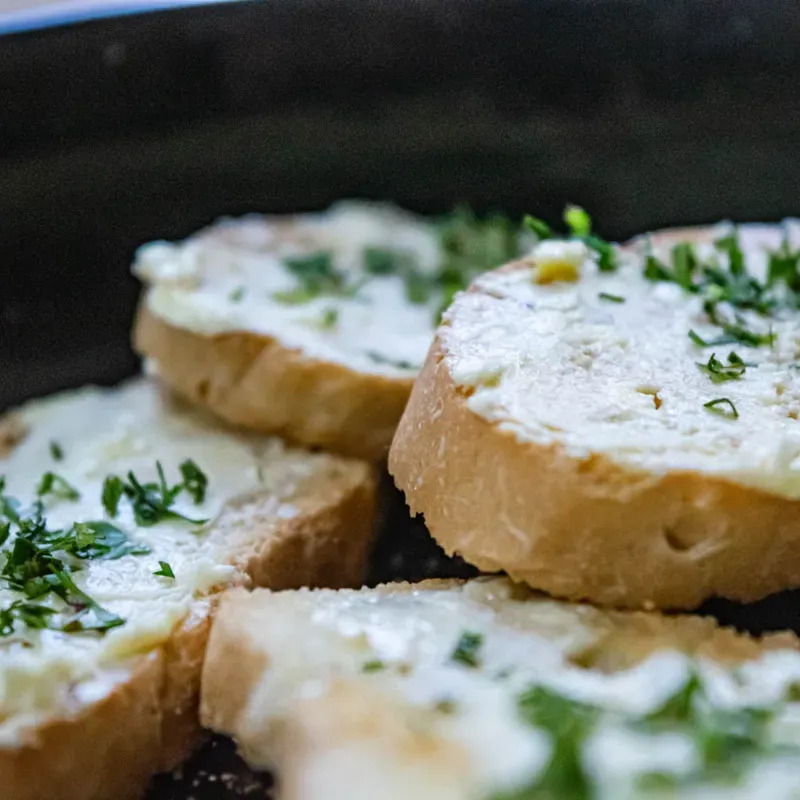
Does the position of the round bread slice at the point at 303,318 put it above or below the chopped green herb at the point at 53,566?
above

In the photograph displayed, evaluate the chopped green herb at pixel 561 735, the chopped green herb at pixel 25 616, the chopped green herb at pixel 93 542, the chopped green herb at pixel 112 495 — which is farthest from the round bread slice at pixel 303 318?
the chopped green herb at pixel 561 735

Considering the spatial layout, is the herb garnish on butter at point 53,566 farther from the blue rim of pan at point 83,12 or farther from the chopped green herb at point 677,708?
the blue rim of pan at point 83,12

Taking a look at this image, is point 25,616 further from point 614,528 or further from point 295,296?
point 295,296

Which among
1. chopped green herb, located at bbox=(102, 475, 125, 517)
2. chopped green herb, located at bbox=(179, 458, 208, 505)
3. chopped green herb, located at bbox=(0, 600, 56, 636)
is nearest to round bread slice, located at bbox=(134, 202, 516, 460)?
chopped green herb, located at bbox=(179, 458, 208, 505)

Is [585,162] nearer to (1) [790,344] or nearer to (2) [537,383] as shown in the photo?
(1) [790,344]

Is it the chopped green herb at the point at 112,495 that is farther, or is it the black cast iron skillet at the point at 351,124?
the black cast iron skillet at the point at 351,124

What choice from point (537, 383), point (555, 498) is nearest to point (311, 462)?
point (537, 383)
